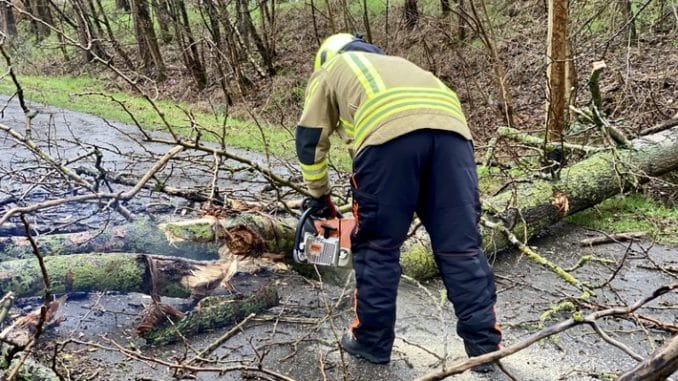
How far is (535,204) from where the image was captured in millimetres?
4625

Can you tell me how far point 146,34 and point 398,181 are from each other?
48.4 ft

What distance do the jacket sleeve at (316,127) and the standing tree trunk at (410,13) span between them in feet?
36.7

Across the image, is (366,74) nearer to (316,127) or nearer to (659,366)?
(316,127)

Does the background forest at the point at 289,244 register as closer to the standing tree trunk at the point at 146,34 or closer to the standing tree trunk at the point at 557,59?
the standing tree trunk at the point at 557,59

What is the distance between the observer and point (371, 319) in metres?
2.98

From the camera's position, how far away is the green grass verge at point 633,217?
4.77m

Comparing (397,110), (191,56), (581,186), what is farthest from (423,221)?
(191,56)

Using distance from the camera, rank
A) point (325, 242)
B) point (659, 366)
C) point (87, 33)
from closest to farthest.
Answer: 1. point (659, 366)
2. point (325, 242)
3. point (87, 33)

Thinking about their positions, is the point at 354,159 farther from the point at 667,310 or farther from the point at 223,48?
the point at 223,48

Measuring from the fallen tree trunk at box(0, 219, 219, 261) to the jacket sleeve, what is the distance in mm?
933

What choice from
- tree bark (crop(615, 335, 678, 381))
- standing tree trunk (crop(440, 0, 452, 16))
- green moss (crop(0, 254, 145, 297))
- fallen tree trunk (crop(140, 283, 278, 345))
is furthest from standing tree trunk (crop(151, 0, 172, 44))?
tree bark (crop(615, 335, 678, 381))

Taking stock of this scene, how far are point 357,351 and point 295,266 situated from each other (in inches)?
32.8

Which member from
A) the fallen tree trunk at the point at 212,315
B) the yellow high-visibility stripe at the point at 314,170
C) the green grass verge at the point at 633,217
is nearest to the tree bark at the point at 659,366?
the yellow high-visibility stripe at the point at 314,170

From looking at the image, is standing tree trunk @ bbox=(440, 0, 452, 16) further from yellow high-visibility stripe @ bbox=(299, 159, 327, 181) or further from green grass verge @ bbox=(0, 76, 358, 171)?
yellow high-visibility stripe @ bbox=(299, 159, 327, 181)
